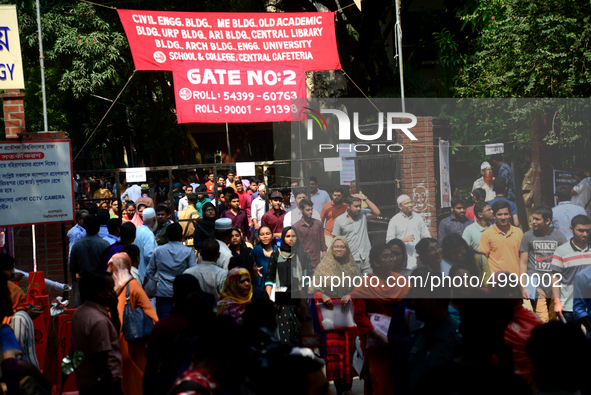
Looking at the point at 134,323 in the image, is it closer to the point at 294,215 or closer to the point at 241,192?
the point at 294,215

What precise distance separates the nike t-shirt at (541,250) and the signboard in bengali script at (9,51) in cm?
663

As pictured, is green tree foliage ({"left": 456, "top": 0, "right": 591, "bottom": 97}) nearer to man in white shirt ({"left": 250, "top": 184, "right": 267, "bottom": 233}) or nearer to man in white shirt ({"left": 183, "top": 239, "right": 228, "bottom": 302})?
man in white shirt ({"left": 250, "top": 184, "right": 267, "bottom": 233})

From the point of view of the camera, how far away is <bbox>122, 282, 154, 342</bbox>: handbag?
210 inches

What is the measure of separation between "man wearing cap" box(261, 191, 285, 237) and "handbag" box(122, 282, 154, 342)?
3.90m

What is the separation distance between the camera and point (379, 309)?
5016 millimetres

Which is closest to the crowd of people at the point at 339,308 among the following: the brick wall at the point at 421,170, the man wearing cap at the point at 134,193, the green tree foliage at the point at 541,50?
the brick wall at the point at 421,170

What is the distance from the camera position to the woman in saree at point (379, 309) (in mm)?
4957

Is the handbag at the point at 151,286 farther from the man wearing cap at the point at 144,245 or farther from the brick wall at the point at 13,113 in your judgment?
the brick wall at the point at 13,113

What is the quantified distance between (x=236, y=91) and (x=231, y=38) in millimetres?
1047

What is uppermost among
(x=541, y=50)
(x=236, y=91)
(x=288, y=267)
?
(x=541, y=50)

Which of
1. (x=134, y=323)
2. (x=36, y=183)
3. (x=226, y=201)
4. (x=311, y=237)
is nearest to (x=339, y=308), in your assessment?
(x=311, y=237)

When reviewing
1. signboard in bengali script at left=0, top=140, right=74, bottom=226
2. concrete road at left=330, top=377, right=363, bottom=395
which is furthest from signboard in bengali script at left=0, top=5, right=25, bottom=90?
concrete road at left=330, top=377, right=363, bottom=395

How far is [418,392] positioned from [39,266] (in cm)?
736

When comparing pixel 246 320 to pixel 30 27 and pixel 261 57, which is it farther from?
pixel 30 27
